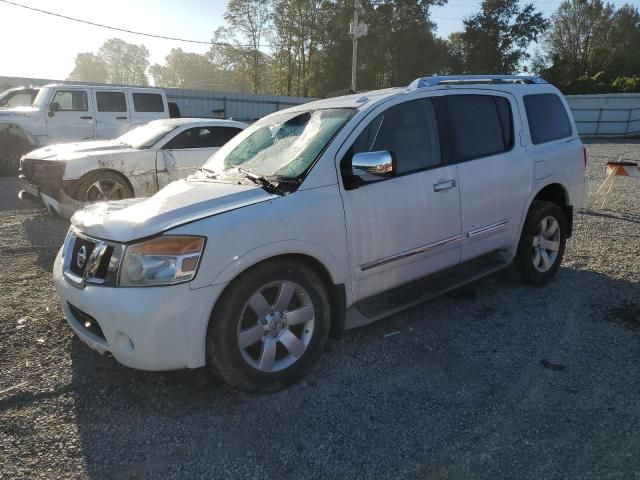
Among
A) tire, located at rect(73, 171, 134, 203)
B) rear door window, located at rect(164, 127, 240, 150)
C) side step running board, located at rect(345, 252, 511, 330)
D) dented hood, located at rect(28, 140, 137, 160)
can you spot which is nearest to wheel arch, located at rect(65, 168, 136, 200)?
tire, located at rect(73, 171, 134, 203)

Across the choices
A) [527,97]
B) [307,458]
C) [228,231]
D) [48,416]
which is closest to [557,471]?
[307,458]

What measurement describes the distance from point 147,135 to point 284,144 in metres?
5.41

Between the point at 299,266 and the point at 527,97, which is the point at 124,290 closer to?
the point at 299,266

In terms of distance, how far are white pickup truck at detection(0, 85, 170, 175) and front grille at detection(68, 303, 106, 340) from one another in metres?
10.5

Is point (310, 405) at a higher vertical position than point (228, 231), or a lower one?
lower

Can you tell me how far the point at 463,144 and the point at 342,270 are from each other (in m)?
1.59

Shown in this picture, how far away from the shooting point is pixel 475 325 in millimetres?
3920

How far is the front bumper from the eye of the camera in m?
2.55

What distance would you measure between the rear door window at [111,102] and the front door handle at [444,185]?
1118cm

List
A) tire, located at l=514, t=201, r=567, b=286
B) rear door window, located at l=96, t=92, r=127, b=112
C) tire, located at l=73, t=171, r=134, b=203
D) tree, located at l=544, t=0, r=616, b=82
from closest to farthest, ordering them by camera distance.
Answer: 1. tire, located at l=514, t=201, r=567, b=286
2. tire, located at l=73, t=171, r=134, b=203
3. rear door window, located at l=96, t=92, r=127, b=112
4. tree, located at l=544, t=0, r=616, b=82

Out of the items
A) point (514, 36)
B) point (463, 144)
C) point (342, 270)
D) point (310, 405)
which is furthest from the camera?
point (514, 36)

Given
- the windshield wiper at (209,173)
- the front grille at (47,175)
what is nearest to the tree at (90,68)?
the front grille at (47,175)

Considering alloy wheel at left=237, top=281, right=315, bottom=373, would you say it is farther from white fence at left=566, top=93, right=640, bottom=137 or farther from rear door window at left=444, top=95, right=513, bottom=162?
white fence at left=566, top=93, right=640, bottom=137

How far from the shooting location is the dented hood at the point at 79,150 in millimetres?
7234
